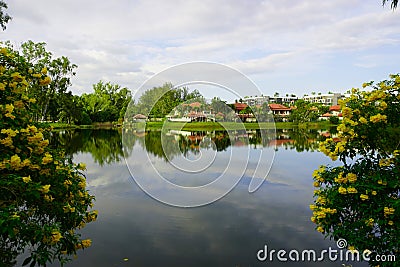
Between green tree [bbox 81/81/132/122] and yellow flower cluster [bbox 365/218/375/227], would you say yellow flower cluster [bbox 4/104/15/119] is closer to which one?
yellow flower cluster [bbox 365/218/375/227]

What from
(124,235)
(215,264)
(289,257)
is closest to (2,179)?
(215,264)

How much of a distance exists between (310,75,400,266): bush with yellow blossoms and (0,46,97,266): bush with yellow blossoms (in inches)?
99.8

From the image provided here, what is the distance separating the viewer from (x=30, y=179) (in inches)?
92.4

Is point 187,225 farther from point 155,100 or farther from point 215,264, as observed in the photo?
point 155,100

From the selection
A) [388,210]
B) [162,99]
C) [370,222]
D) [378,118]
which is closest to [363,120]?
[378,118]

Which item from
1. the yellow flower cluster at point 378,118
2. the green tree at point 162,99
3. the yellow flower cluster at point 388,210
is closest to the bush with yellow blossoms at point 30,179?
the yellow flower cluster at point 388,210

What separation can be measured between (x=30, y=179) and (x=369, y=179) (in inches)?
123

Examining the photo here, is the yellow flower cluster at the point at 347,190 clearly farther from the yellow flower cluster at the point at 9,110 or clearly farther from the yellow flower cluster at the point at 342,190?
the yellow flower cluster at the point at 9,110

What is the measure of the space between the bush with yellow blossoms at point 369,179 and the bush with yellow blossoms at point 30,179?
8.31 ft

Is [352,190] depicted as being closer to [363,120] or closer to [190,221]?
[363,120]

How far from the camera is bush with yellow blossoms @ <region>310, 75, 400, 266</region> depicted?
10.2 feet

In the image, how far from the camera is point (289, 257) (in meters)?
4.75

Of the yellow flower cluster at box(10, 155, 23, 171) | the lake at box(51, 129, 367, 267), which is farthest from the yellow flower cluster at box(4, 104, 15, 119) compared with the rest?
the lake at box(51, 129, 367, 267)

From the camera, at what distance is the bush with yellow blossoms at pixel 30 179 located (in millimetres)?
2285
